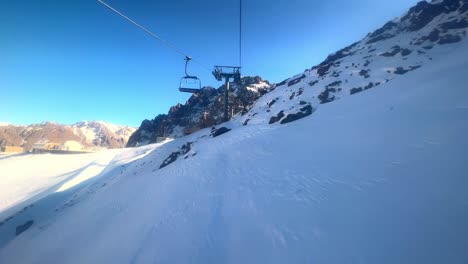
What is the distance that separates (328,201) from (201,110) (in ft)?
175

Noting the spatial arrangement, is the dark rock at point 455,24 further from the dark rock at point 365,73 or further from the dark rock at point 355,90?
the dark rock at point 355,90

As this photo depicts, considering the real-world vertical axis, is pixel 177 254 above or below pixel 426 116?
below

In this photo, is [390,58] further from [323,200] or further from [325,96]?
[323,200]

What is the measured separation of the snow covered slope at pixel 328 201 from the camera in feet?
10.9

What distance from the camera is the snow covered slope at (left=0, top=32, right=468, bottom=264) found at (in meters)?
3.33

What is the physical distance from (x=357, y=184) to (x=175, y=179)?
803cm

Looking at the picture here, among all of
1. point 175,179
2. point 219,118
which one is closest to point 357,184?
point 175,179

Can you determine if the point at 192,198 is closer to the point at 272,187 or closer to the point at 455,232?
the point at 272,187

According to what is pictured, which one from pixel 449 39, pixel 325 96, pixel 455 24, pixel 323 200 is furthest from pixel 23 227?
pixel 455 24

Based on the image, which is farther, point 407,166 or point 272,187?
point 272,187

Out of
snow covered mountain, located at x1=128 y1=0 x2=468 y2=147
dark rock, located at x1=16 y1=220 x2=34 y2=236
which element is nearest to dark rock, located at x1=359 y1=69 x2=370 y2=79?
snow covered mountain, located at x1=128 y1=0 x2=468 y2=147

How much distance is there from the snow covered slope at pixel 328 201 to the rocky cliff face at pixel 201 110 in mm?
28045

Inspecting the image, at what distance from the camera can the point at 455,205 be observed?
3240 mm

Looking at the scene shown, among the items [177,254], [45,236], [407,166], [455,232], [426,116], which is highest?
[426,116]
